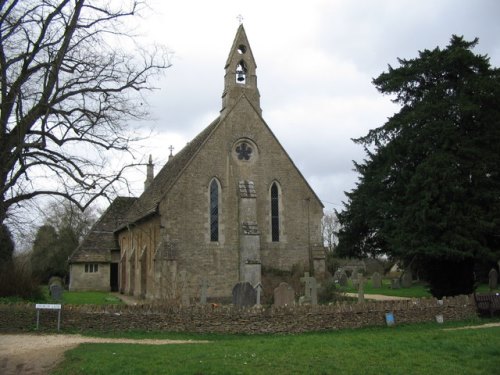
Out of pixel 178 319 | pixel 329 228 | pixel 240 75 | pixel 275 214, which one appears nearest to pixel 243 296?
pixel 178 319

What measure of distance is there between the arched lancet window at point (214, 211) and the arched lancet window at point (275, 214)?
333 cm

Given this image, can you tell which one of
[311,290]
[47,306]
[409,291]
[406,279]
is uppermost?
[311,290]

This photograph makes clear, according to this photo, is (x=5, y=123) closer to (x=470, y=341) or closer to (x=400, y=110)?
(x=470, y=341)

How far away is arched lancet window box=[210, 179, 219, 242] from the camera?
26.0 m

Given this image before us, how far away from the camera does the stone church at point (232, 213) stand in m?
24.9

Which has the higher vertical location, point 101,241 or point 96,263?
point 101,241

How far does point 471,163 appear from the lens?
22.1 m

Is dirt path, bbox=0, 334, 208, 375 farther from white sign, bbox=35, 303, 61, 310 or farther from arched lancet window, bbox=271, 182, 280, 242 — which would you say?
arched lancet window, bbox=271, 182, 280, 242

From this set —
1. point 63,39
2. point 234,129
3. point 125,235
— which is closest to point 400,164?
point 234,129

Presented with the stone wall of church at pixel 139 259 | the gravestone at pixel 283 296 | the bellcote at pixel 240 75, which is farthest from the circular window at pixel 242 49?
the gravestone at pixel 283 296

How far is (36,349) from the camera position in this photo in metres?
11.7

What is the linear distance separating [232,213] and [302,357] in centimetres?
1661

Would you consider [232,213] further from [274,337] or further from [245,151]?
[274,337]

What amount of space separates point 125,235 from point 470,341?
28.3 meters
